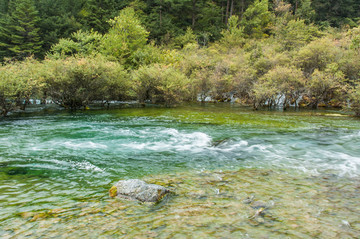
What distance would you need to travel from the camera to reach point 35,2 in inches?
2094

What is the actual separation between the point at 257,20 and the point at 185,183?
5820cm

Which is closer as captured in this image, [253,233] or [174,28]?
[253,233]

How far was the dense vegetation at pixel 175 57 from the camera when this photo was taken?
21.1 meters

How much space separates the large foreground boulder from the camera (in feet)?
16.6

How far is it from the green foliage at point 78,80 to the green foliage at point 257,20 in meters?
42.4

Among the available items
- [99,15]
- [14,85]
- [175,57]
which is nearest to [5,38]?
[99,15]

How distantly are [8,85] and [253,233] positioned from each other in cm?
1796

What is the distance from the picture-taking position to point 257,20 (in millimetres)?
55125

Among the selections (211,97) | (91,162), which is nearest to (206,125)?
(91,162)

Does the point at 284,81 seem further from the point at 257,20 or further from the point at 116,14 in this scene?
the point at 116,14

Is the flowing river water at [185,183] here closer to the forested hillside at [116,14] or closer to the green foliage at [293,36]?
the green foliage at [293,36]

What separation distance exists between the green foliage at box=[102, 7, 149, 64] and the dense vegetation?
A: 17 centimetres

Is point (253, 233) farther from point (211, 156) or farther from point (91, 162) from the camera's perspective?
point (91, 162)

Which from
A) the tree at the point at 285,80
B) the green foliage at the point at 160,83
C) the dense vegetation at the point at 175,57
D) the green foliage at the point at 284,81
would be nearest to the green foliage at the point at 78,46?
the dense vegetation at the point at 175,57
